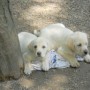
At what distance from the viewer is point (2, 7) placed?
3871mm

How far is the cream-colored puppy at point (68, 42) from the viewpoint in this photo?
4.39m

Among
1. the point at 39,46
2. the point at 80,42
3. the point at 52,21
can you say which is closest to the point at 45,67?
the point at 39,46

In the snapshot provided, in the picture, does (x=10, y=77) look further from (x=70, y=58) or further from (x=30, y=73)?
(x=70, y=58)

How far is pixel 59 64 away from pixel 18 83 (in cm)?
64

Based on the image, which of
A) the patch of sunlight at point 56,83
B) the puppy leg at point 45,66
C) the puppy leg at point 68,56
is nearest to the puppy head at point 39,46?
the puppy leg at point 45,66

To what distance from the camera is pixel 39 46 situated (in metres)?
4.33

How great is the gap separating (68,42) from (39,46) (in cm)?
42

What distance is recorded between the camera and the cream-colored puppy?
4.39 metres

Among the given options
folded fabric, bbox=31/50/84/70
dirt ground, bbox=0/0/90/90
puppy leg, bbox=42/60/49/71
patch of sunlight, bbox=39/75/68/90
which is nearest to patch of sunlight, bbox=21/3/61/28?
dirt ground, bbox=0/0/90/90

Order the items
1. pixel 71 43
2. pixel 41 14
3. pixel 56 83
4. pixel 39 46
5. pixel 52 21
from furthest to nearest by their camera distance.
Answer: pixel 41 14
pixel 52 21
pixel 71 43
pixel 39 46
pixel 56 83

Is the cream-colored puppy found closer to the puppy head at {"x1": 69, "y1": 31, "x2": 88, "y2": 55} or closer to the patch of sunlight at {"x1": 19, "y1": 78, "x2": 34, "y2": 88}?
the puppy head at {"x1": 69, "y1": 31, "x2": 88, "y2": 55}

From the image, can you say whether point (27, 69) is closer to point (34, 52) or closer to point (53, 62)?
point (34, 52)

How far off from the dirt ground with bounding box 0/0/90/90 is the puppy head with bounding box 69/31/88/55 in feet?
0.80

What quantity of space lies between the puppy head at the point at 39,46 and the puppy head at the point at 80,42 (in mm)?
360
